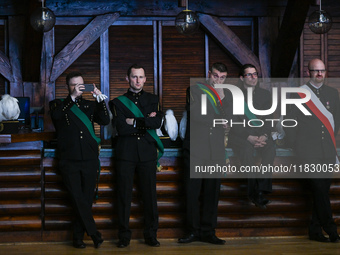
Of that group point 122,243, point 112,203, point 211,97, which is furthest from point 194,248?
point 211,97

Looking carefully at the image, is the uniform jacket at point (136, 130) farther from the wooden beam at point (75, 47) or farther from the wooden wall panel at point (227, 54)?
the wooden wall panel at point (227, 54)

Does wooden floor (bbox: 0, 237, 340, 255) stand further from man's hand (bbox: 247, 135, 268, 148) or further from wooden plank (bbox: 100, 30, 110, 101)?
wooden plank (bbox: 100, 30, 110, 101)

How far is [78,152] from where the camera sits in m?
4.55

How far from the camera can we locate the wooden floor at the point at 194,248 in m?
4.45

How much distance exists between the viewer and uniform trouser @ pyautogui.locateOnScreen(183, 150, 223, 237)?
4.77 m

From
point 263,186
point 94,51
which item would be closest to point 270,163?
point 263,186

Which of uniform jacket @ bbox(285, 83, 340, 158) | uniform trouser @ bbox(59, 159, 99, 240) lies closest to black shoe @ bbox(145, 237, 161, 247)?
uniform trouser @ bbox(59, 159, 99, 240)

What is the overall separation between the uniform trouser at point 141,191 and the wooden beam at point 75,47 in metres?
3.27

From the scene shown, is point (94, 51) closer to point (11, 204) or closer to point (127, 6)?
point (127, 6)

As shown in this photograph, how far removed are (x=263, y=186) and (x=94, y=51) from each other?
394 cm

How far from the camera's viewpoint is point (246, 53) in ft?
25.2

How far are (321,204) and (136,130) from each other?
1914 mm

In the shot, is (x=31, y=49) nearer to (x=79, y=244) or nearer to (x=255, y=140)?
(x=79, y=244)

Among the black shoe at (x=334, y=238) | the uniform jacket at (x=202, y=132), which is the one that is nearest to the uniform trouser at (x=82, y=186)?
the uniform jacket at (x=202, y=132)
